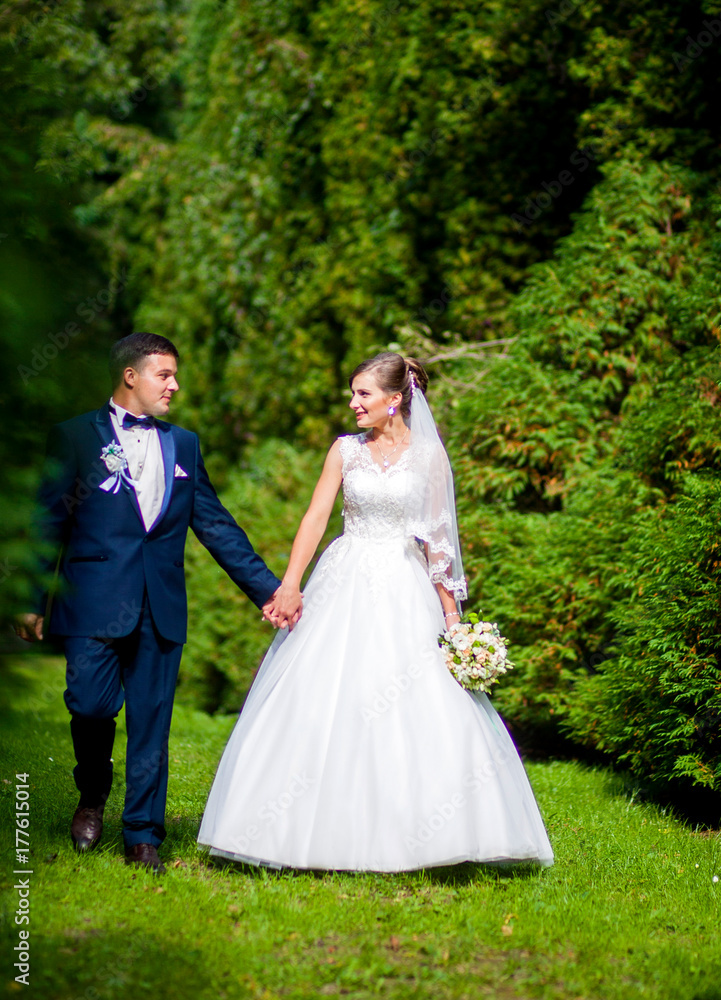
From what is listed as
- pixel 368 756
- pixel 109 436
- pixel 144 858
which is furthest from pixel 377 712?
pixel 109 436

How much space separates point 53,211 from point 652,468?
5.62 m

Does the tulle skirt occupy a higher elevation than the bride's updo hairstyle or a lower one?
lower

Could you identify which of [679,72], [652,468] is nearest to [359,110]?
[679,72]

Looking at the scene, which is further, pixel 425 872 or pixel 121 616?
pixel 425 872

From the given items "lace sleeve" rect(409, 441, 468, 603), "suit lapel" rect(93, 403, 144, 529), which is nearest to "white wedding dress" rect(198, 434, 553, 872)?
"lace sleeve" rect(409, 441, 468, 603)

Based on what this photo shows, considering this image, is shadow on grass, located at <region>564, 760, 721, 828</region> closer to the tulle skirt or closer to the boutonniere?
the tulle skirt

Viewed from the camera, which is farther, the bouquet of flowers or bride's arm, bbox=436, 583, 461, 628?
bride's arm, bbox=436, 583, 461, 628

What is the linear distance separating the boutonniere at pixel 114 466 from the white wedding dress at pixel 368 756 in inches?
45.1

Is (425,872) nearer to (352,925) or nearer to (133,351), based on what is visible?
(352,925)

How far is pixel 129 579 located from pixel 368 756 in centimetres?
133

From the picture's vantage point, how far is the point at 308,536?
5.01 m

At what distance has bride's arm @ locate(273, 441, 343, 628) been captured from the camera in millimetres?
4824

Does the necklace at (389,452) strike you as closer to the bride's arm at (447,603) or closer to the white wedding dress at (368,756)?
the white wedding dress at (368,756)

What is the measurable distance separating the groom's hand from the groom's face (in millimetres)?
1290
